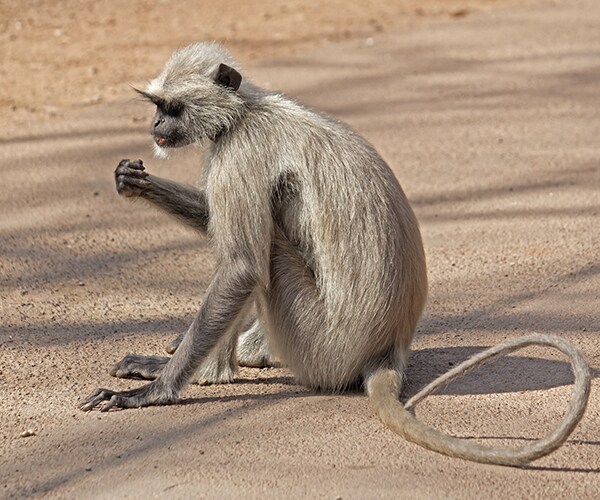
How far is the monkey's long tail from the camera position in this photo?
4.10 m

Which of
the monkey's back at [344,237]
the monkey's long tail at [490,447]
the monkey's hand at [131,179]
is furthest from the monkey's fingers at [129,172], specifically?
the monkey's long tail at [490,447]

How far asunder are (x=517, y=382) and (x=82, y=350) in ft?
7.22

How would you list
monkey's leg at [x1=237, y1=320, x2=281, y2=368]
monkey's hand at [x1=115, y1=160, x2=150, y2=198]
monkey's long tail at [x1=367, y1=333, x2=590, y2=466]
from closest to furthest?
monkey's long tail at [x1=367, y1=333, x2=590, y2=466] → monkey's hand at [x1=115, y1=160, x2=150, y2=198] → monkey's leg at [x1=237, y1=320, x2=281, y2=368]

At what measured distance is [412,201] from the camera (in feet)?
26.4

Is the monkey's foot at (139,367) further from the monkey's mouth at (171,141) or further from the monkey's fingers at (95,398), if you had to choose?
the monkey's mouth at (171,141)

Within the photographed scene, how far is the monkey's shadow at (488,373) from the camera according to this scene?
16.9 feet

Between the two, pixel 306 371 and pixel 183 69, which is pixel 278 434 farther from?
pixel 183 69

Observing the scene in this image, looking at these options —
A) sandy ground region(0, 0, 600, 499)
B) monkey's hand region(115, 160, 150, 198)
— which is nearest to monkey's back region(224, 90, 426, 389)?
sandy ground region(0, 0, 600, 499)

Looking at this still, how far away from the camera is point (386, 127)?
373 inches

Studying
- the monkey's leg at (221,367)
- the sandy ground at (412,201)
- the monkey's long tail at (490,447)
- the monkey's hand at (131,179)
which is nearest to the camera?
the monkey's long tail at (490,447)

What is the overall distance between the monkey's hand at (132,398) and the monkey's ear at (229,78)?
4.66ft

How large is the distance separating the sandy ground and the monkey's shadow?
1 cm

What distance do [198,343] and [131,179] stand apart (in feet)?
2.75

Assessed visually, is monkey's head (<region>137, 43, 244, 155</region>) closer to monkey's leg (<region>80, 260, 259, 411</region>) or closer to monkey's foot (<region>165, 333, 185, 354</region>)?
monkey's leg (<region>80, 260, 259, 411</region>)
